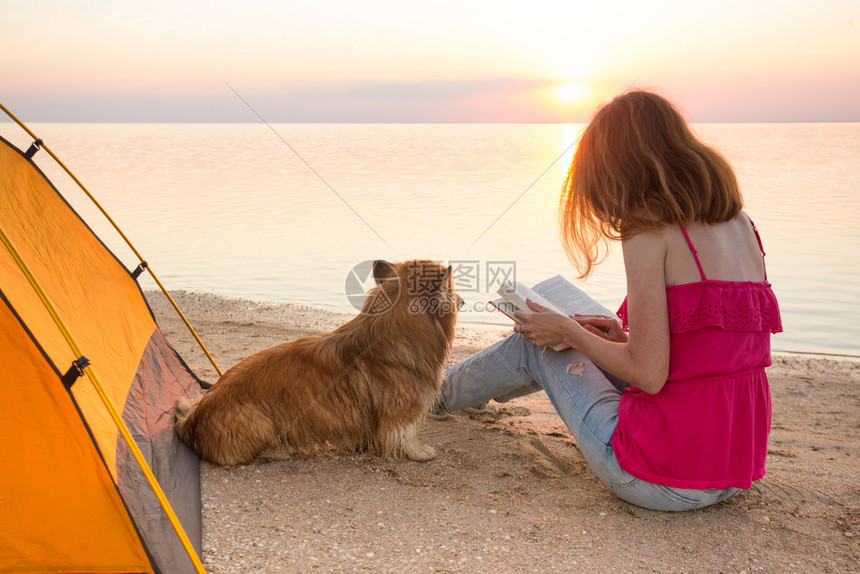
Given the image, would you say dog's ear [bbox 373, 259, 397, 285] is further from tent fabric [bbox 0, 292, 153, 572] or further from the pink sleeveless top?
tent fabric [bbox 0, 292, 153, 572]

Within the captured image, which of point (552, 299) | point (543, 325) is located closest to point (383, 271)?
point (543, 325)

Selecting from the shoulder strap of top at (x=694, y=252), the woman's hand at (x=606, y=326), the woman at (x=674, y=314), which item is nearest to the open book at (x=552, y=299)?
the woman's hand at (x=606, y=326)

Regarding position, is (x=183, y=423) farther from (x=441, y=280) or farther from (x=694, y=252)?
(x=694, y=252)

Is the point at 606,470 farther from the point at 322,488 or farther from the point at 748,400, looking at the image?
the point at 322,488

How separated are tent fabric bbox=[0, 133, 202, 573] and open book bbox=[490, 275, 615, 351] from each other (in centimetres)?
200

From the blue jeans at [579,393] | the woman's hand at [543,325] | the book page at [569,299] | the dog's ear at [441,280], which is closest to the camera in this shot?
the blue jeans at [579,393]

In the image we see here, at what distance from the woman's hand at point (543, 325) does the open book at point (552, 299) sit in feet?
0.20

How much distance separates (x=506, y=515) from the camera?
3.20m

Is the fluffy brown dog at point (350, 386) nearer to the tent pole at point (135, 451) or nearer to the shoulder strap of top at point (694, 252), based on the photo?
the tent pole at point (135, 451)

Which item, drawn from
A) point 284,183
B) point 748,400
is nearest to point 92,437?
point 748,400

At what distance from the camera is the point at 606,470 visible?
304cm

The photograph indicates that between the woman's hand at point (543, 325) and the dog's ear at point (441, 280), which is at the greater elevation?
the dog's ear at point (441, 280)

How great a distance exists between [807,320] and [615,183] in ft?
21.6

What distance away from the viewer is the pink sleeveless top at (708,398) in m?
2.68
